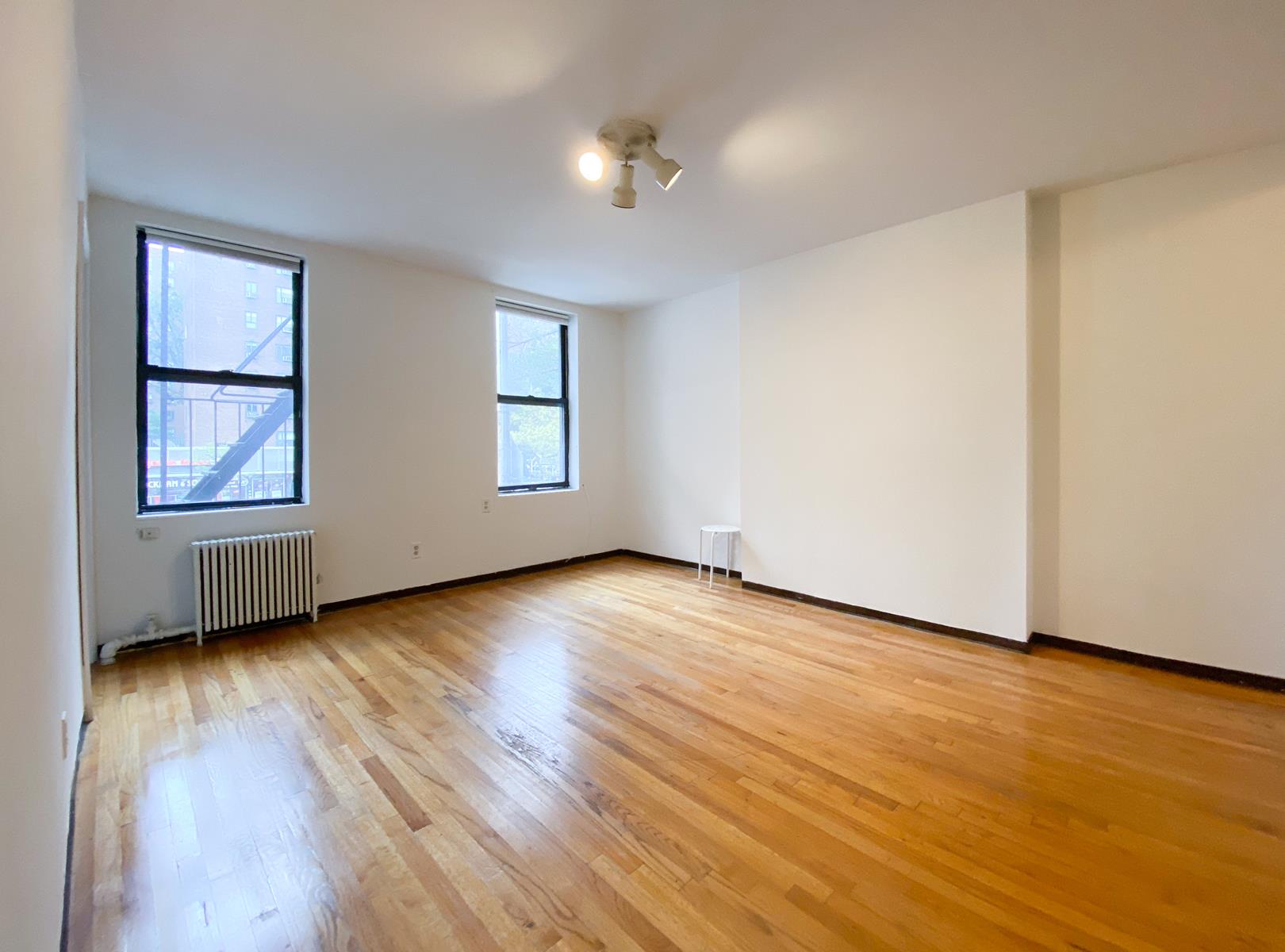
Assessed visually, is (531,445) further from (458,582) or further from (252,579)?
(252,579)

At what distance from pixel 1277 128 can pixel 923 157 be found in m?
1.68

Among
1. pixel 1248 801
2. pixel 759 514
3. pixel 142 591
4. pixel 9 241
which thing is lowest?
pixel 1248 801

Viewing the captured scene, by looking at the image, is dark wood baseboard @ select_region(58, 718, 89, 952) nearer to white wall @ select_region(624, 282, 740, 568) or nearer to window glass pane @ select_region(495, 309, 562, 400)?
window glass pane @ select_region(495, 309, 562, 400)

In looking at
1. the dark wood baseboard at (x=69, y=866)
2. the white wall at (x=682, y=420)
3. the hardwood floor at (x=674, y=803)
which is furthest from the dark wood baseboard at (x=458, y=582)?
the dark wood baseboard at (x=69, y=866)

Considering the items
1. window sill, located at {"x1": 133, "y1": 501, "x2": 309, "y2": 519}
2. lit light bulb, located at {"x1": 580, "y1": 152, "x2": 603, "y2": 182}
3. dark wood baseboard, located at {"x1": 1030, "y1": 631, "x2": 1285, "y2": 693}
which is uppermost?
lit light bulb, located at {"x1": 580, "y1": 152, "x2": 603, "y2": 182}

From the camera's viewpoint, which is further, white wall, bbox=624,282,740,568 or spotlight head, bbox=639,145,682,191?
white wall, bbox=624,282,740,568

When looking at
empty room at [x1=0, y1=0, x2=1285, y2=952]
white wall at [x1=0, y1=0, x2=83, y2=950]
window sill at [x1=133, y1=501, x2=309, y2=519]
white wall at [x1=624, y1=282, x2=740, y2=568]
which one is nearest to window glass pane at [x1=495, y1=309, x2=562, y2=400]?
empty room at [x1=0, y1=0, x2=1285, y2=952]

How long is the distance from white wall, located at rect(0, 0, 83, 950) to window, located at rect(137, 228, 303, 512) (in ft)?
6.48

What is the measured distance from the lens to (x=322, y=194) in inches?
127

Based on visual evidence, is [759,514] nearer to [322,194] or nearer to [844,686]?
[844,686]

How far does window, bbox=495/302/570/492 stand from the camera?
17.7ft

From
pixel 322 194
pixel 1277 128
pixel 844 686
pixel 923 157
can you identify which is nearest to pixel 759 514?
pixel 844 686

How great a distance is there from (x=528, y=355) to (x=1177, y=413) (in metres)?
5.15

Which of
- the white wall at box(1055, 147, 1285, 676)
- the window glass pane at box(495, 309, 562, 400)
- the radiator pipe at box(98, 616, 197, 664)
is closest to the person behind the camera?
the white wall at box(1055, 147, 1285, 676)
